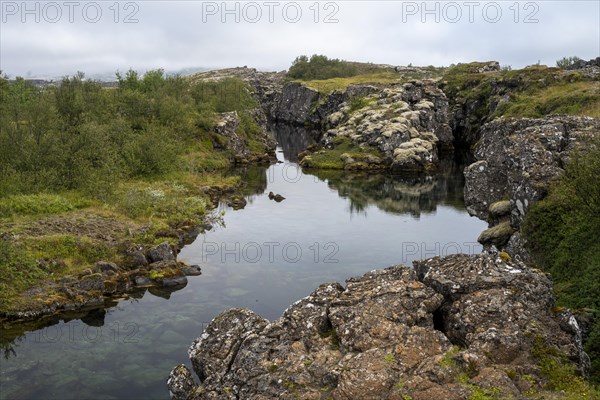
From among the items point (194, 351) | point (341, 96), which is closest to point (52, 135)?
point (194, 351)

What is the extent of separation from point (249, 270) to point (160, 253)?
25.0ft

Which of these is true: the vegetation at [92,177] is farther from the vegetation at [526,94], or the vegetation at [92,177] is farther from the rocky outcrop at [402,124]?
the vegetation at [526,94]

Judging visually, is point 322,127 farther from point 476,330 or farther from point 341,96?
point 476,330

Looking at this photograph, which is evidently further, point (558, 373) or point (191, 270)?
point (191, 270)

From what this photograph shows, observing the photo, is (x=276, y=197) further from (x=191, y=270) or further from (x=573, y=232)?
(x=573, y=232)

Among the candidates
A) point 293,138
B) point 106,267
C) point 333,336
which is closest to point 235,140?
point 293,138

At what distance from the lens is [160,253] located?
41.8 metres

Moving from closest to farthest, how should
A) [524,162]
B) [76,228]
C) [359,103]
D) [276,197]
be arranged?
[524,162] → [76,228] → [276,197] → [359,103]

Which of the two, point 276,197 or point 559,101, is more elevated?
point 559,101

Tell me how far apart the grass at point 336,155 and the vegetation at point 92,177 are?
644 inches

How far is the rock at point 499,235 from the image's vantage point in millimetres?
35500

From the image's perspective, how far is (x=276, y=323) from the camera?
774 inches

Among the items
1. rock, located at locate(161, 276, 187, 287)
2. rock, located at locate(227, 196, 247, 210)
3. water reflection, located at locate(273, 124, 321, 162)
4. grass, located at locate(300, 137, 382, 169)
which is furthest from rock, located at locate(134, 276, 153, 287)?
water reflection, located at locate(273, 124, 321, 162)

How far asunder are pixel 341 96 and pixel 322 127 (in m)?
12.0
